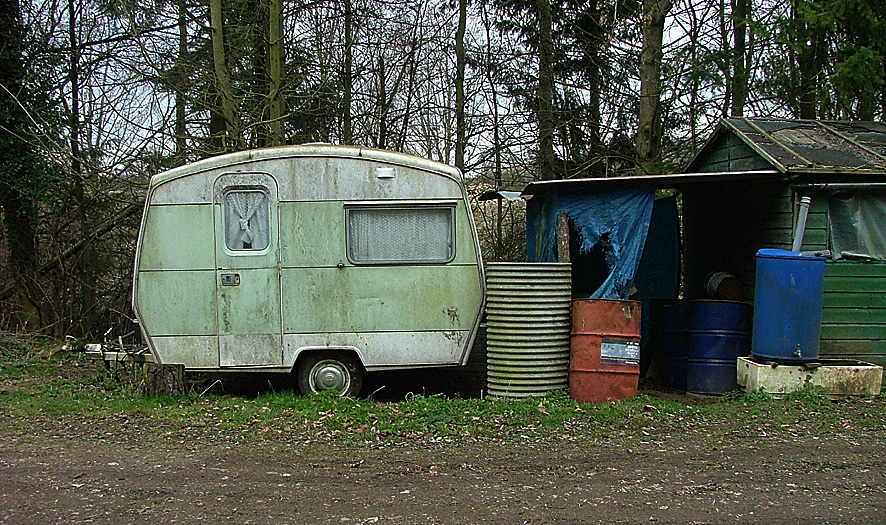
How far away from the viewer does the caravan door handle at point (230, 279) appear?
7961 millimetres

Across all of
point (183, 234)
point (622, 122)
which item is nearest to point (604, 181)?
point (183, 234)

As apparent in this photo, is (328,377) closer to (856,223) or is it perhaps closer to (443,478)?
(443,478)

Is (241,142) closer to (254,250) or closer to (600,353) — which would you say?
(254,250)

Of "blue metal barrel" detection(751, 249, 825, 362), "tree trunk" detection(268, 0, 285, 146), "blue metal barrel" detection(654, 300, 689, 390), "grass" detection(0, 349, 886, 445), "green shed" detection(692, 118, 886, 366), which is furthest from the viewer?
"tree trunk" detection(268, 0, 285, 146)

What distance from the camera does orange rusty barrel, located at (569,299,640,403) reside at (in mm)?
7688

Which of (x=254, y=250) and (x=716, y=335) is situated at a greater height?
(x=254, y=250)

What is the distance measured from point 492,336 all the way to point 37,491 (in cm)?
442

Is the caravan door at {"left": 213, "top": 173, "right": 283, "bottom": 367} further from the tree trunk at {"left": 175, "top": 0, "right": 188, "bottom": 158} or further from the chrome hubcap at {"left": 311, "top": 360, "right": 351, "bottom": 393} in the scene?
the tree trunk at {"left": 175, "top": 0, "right": 188, "bottom": 158}

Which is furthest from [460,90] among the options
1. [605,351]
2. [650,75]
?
[605,351]

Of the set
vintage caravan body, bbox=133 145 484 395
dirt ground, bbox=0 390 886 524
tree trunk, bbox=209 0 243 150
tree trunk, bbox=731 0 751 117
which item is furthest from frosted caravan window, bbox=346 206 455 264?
tree trunk, bbox=731 0 751 117

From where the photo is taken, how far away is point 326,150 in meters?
8.07

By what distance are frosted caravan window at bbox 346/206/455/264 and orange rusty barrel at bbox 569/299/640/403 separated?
1.62 meters

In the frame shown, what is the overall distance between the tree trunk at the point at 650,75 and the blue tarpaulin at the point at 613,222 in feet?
15.2

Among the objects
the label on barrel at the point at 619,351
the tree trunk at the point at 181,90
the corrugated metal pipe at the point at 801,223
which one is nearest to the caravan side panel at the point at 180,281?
the tree trunk at the point at 181,90
